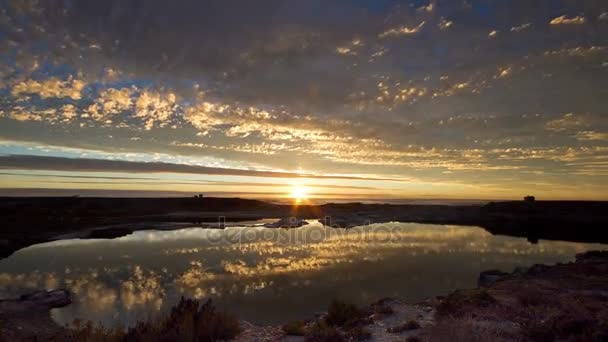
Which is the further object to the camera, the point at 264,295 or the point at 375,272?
the point at 375,272

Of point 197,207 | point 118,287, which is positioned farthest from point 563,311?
point 197,207

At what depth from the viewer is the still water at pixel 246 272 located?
16.0 meters

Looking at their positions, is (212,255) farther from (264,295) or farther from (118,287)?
(264,295)

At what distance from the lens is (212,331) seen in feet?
34.1

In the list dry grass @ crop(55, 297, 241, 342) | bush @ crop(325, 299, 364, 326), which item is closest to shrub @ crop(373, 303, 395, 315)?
bush @ crop(325, 299, 364, 326)

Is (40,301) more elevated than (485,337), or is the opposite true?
(485,337)

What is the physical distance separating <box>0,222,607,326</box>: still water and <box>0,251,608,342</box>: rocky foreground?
4.89 ft

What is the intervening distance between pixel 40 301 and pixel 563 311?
19.8 meters

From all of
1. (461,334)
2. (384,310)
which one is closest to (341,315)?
(384,310)

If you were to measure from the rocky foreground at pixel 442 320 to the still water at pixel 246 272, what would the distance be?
149 centimetres

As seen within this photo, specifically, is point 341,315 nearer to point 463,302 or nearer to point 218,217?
A: point 463,302

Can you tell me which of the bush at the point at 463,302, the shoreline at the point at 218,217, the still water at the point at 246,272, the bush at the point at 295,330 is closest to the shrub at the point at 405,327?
the bush at the point at 463,302

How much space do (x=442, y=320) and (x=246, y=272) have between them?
14.1m

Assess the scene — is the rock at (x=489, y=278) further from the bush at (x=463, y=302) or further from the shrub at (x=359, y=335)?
the shrub at (x=359, y=335)
